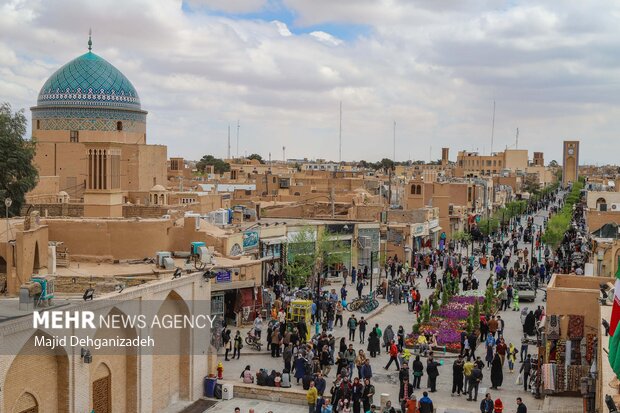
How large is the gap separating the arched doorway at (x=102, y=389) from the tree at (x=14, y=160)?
1140 centimetres

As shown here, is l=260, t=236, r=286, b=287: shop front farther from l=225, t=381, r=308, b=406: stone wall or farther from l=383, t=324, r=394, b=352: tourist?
l=225, t=381, r=308, b=406: stone wall

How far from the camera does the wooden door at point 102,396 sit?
43.7 feet

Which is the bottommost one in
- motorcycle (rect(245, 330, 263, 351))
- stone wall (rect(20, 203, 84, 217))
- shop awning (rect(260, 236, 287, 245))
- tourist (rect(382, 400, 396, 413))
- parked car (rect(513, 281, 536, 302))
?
motorcycle (rect(245, 330, 263, 351))

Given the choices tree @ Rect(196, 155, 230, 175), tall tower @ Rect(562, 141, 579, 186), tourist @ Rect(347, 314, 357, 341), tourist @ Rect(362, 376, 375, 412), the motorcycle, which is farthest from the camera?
tall tower @ Rect(562, 141, 579, 186)

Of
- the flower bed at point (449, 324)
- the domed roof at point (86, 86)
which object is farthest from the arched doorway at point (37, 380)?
the domed roof at point (86, 86)

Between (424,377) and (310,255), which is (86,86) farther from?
(424,377)

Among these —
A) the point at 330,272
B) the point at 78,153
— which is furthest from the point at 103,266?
the point at 78,153

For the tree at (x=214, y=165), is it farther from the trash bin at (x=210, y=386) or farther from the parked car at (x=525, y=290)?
the trash bin at (x=210, y=386)

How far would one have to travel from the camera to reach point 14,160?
2388 cm

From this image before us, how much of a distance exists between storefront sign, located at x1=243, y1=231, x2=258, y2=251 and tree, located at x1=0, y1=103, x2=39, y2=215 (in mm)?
6907

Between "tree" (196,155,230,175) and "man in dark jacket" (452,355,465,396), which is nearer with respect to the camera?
"man in dark jacket" (452,355,465,396)

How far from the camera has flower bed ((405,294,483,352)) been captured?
20.1 meters

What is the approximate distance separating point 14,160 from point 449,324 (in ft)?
44.8

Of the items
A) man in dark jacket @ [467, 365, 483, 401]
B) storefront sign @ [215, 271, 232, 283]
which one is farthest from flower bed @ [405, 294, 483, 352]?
storefront sign @ [215, 271, 232, 283]
